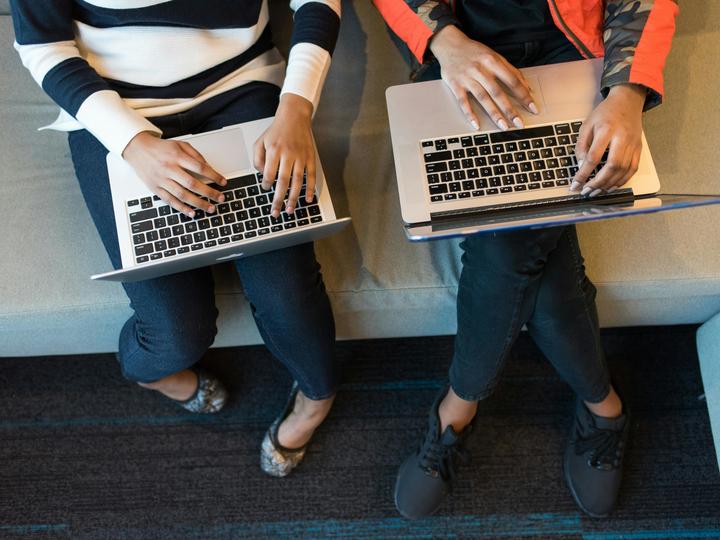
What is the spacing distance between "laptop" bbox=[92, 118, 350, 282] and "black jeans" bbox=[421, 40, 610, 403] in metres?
0.28

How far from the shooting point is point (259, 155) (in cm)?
97

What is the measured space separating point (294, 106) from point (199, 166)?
192 millimetres

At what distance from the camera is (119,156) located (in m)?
1.01

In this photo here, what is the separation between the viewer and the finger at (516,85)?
0.99 metres

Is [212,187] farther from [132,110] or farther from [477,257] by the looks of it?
[477,257]

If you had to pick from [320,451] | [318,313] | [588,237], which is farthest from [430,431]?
[588,237]

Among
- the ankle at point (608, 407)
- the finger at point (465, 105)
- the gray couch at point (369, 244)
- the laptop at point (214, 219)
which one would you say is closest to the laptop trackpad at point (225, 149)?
the laptop at point (214, 219)

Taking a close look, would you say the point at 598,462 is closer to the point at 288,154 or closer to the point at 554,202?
the point at 554,202

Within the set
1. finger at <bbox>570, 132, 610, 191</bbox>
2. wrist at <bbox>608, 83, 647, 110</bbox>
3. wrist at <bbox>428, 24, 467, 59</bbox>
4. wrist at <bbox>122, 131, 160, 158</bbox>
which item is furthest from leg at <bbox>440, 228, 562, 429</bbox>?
wrist at <bbox>122, 131, 160, 158</bbox>

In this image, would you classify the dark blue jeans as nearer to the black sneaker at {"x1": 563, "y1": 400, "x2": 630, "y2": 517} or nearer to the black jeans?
the black jeans

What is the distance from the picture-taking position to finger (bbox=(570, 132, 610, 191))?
0.93 meters

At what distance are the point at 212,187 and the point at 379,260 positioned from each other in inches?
13.6

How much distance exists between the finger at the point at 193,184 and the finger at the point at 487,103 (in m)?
0.46

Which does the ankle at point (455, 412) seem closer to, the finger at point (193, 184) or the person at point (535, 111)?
the person at point (535, 111)
